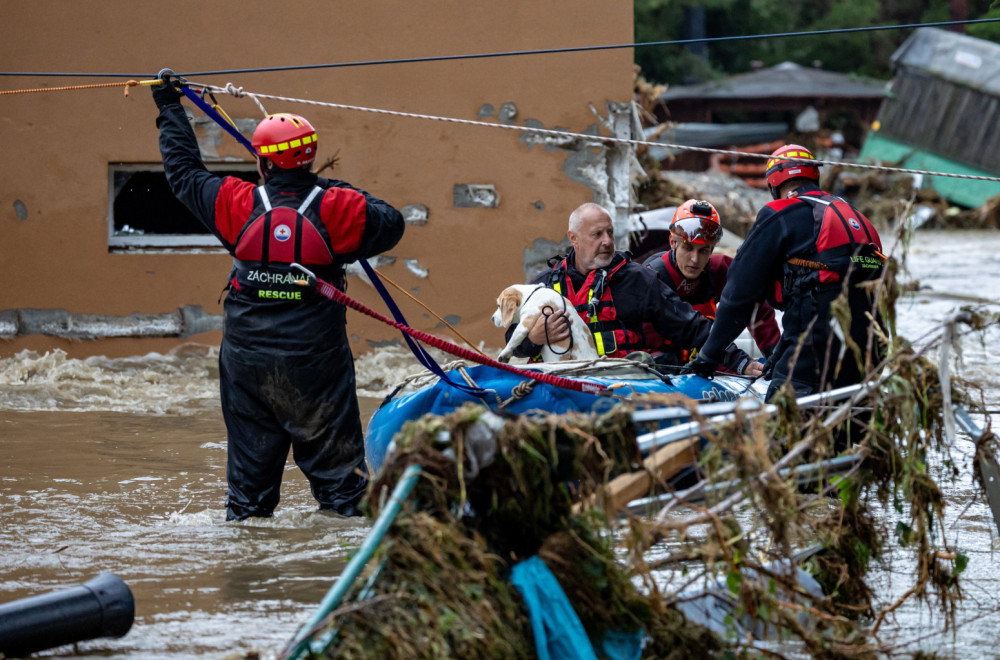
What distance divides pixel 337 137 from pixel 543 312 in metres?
4.41

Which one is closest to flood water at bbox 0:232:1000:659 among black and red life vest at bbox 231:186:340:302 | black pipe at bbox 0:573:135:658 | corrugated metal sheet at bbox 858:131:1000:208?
black pipe at bbox 0:573:135:658

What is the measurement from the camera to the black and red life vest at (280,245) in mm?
5301

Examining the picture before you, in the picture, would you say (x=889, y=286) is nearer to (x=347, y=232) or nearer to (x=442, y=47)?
(x=347, y=232)

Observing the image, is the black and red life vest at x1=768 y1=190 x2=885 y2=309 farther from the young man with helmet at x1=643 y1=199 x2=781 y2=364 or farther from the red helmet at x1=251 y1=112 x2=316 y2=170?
the red helmet at x1=251 y1=112 x2=316 y2=170

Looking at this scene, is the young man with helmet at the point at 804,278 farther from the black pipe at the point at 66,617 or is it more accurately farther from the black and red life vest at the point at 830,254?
the black pipe at the point at 66,617

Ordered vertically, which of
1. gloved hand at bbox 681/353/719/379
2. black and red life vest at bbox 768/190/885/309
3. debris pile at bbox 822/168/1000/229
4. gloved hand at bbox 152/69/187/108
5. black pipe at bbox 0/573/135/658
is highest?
gloved hand at bbox 152/69/187/108

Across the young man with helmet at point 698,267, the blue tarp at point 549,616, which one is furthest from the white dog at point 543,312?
the blue tarp at point 549,616

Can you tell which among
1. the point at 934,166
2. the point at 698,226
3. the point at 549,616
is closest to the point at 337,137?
the point at 698,226

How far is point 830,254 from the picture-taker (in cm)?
556

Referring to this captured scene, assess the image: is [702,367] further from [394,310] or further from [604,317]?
[394,310]

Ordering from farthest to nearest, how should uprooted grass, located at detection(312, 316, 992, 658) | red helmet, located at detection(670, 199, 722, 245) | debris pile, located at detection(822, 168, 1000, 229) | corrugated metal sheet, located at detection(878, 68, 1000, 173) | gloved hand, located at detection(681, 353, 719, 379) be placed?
corrugated metal sheet, located at detection(878, 68, 1000, 173), debris pile, located at detection(822, 168, 1000, 229), red helmet, located at detection(670, 199, 722, 245), gloved hand, located at detection(681, 353, 719, 379), uprooted grass, located at detection(312, 316, 992, 658)

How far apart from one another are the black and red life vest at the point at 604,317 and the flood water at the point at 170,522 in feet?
4.76

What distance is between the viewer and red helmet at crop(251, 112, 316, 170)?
5.39m

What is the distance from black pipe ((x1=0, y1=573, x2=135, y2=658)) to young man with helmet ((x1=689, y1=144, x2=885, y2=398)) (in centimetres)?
301
